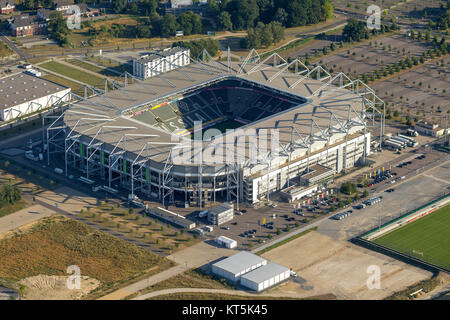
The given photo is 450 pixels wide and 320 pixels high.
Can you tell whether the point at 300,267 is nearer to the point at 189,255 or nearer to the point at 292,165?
the point at 189,255

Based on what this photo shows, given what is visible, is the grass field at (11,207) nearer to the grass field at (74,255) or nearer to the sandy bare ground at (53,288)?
the grass field at (74,255)

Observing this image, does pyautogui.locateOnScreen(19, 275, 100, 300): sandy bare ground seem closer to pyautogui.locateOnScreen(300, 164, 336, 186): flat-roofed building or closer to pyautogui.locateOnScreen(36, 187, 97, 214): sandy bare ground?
pyautogui.locateOnScreen(36, 187, 97, 214): sandy bare ground

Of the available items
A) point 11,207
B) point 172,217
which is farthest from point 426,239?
point 11,207

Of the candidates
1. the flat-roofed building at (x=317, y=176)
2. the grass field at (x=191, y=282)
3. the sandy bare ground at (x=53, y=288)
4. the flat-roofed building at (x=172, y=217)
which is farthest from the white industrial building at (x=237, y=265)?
the flat-roofed building at (x=317, y=176)

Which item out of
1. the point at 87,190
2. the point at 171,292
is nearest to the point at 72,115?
the point at 87,190

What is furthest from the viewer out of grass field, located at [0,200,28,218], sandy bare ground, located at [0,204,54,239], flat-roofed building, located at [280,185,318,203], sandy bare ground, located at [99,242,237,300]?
flat-roofed building, located at [280,185,318,203]

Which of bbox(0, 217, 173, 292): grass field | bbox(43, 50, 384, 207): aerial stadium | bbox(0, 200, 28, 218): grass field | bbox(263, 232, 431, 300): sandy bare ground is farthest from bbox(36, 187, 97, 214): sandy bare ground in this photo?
bbox(263, 232, 431, 300): sandy bare ground
